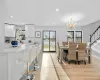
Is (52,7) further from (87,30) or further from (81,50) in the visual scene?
(87,30)

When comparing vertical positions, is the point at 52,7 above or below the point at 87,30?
above

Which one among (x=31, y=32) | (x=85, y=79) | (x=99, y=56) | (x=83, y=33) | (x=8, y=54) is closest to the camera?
(x=8, y=54)

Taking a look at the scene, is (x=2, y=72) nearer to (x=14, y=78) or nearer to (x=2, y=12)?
(x=14, y=78)

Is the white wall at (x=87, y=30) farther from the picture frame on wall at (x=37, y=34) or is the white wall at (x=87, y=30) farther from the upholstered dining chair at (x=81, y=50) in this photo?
the upholstered dining chair at (x=81, y=50)

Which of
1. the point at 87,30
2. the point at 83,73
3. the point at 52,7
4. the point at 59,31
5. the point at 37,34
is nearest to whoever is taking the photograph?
the point at 83,73

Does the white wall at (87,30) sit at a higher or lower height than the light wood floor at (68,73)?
higher

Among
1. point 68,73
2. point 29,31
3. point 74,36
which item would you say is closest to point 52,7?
point 68,73

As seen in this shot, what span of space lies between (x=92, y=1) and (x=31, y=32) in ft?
23.9

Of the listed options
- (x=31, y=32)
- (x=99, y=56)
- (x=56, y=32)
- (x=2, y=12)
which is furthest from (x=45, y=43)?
(x=2, y=12)

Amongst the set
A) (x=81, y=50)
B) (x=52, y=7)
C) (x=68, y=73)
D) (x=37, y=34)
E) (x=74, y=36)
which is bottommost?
(x=68, y=73)

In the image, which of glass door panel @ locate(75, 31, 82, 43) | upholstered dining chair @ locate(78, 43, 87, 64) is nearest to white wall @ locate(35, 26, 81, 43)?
glass door panel @ locate(75, 31, 82, 43)

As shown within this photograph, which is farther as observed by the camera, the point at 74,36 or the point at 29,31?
the point at 74,36

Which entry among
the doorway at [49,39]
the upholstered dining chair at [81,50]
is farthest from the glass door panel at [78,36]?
the upholstered dining chair at [81,50]

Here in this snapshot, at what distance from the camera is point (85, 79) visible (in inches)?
165
